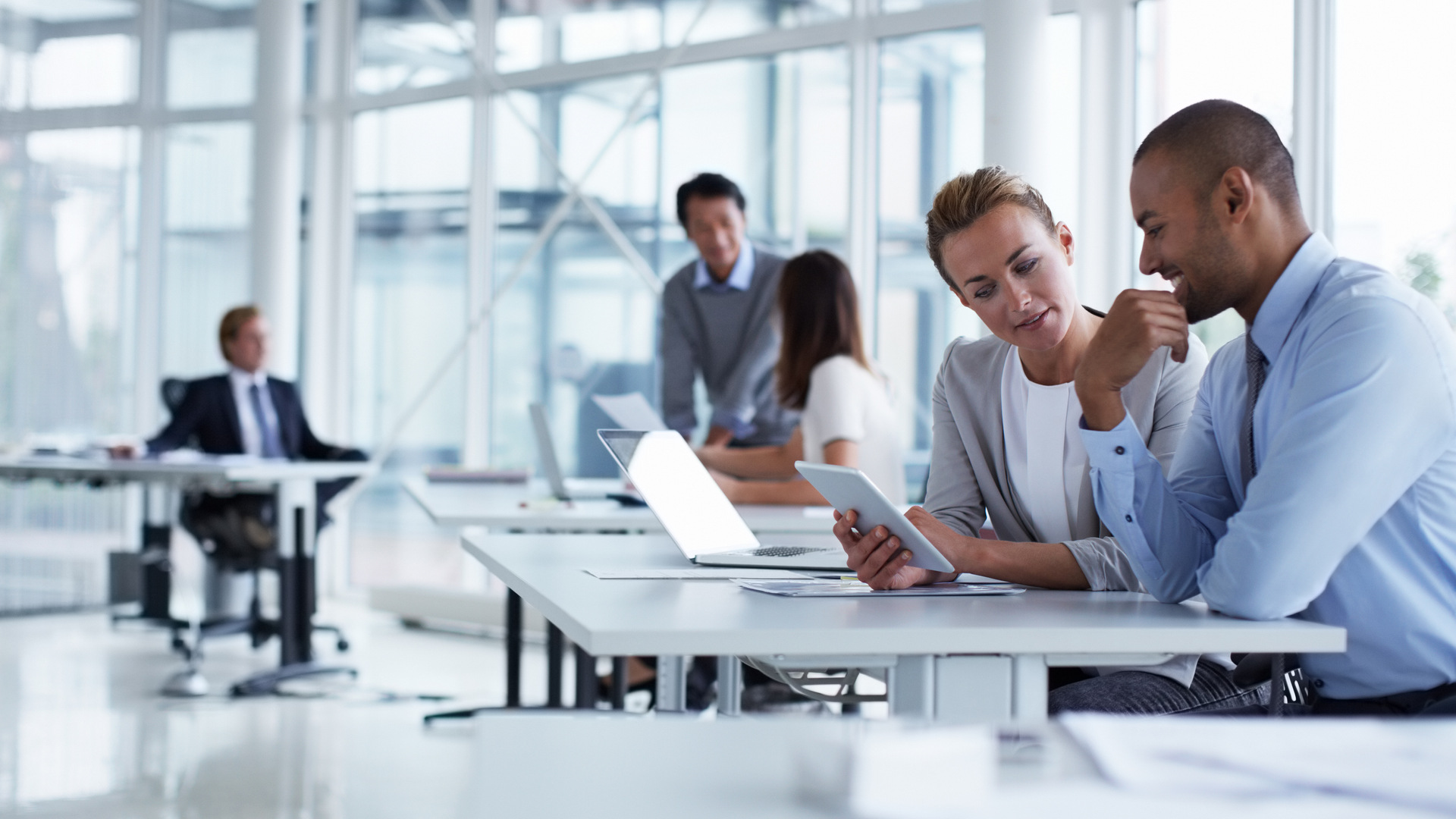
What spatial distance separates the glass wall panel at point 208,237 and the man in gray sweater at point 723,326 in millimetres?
4222

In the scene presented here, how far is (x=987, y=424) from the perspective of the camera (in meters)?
2.04

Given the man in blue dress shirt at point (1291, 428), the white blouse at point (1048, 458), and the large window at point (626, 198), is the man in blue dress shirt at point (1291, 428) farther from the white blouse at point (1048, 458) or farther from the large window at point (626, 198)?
the large window at point (626, 198)

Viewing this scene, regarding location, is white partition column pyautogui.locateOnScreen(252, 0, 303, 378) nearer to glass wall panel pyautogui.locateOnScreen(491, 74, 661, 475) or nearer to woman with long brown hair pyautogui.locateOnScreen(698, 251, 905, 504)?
glass wall panel pyautogui.locateOnScreen(491, 74, 661, 475)

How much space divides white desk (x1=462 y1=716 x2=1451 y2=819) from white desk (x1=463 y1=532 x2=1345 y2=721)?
39 cm

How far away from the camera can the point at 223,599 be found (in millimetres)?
6082

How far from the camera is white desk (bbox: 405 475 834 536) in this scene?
108 inches

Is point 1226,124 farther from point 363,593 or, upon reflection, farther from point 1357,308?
point 363,593

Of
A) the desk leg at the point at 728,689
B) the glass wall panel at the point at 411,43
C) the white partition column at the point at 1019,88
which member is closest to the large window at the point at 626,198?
the glass wall panel at the point at 411,43

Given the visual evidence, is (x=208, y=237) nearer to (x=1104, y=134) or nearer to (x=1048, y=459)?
(x=1104, y=134)

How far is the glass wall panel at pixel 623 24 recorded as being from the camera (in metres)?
5.68

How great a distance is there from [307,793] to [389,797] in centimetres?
25

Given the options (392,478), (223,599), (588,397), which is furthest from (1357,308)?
(392,478)

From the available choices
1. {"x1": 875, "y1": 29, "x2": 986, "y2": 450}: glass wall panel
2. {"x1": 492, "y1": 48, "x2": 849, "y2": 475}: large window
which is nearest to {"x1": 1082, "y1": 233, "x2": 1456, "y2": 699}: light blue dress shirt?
{"x1": 875, "y1": 29, "x2": 986, "y2": 450}: glass wall panel

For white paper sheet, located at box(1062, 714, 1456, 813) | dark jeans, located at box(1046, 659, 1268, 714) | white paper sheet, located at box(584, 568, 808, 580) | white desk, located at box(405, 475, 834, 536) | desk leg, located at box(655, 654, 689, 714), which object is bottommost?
desk leg, located at box(655, 654, 689, 714)
